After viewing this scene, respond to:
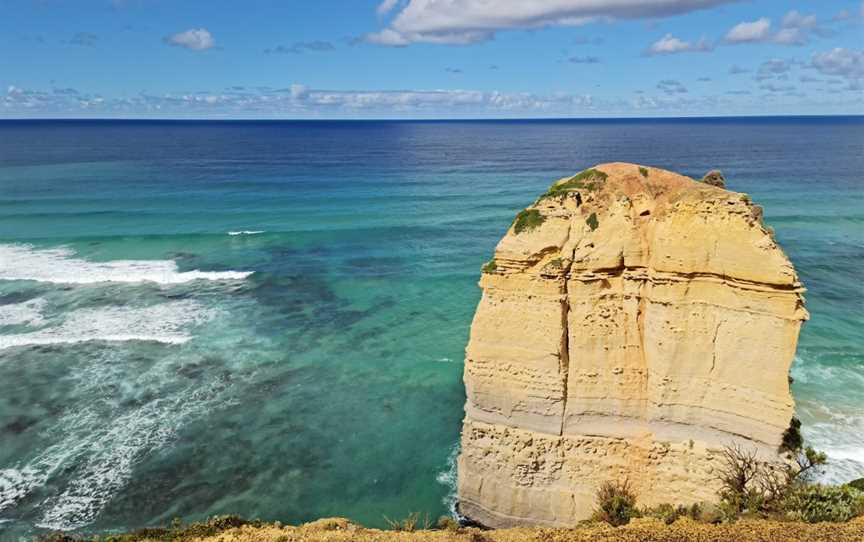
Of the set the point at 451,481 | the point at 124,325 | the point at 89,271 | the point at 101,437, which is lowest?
the point at 101,437

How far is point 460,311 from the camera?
3306 cm

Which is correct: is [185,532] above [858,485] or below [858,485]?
below

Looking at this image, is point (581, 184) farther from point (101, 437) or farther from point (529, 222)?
point (101, 437)

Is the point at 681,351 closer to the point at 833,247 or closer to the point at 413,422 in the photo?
the point at 413,422

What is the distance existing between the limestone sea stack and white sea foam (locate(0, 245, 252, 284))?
94.0 feet

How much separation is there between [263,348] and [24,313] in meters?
15.7

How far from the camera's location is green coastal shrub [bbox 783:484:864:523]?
12.1 metres

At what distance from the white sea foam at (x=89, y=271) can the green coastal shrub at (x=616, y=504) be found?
3071 centimetres

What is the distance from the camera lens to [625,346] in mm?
14609

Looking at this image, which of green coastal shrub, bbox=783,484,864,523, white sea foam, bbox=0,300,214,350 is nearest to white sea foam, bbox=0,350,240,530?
white sea foam, bbox=0,300,214,350

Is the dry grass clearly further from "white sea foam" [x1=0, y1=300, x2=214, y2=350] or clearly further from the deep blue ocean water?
"white sea foam" [x1=0, y1=300, x2=214, y2=350]

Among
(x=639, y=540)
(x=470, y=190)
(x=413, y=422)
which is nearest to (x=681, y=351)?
(x=639, y=540)

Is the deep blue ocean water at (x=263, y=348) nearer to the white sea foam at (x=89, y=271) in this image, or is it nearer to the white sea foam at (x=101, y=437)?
the white sea foam at (x=101, y=437)

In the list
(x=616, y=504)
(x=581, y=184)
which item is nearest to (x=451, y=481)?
(x=616, y=504)
